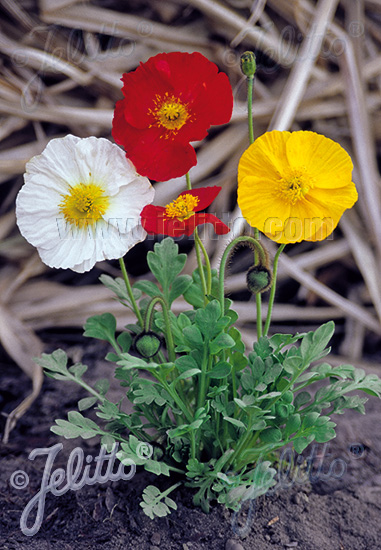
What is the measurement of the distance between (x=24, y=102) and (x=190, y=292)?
1.04 meters

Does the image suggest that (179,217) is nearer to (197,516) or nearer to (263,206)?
(263,206)

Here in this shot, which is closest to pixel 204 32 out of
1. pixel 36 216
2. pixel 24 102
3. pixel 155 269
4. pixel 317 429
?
pixel 24 102

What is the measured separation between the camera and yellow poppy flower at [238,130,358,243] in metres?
1.00

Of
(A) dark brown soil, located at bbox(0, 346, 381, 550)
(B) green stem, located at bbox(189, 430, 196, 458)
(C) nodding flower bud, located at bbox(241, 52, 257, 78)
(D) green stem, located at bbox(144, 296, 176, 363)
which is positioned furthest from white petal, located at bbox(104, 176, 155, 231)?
(A) dark brown soil, located at bbox(0, 346, 381, 550)

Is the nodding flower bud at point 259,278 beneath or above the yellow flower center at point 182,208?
beneath

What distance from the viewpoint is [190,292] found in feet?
4.06

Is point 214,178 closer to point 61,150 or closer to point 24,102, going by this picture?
point 24,102

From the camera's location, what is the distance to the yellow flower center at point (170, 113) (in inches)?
40.0

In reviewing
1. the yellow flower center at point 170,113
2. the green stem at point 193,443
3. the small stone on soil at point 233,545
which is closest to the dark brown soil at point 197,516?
the small stone on soil at point 233,545

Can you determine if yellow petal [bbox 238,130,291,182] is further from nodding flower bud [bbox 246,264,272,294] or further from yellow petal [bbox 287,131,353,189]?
nodding flower bud [bbox 246,264,272,294]

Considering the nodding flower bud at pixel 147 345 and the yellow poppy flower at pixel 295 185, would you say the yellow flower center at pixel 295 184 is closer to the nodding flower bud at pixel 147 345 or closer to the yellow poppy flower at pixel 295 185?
the yellow poppy flower at pixel 295 185

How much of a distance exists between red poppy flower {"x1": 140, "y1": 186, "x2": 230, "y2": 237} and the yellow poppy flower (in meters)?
0.05

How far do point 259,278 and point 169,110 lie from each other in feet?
1.01

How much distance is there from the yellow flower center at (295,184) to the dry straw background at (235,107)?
861 mm
